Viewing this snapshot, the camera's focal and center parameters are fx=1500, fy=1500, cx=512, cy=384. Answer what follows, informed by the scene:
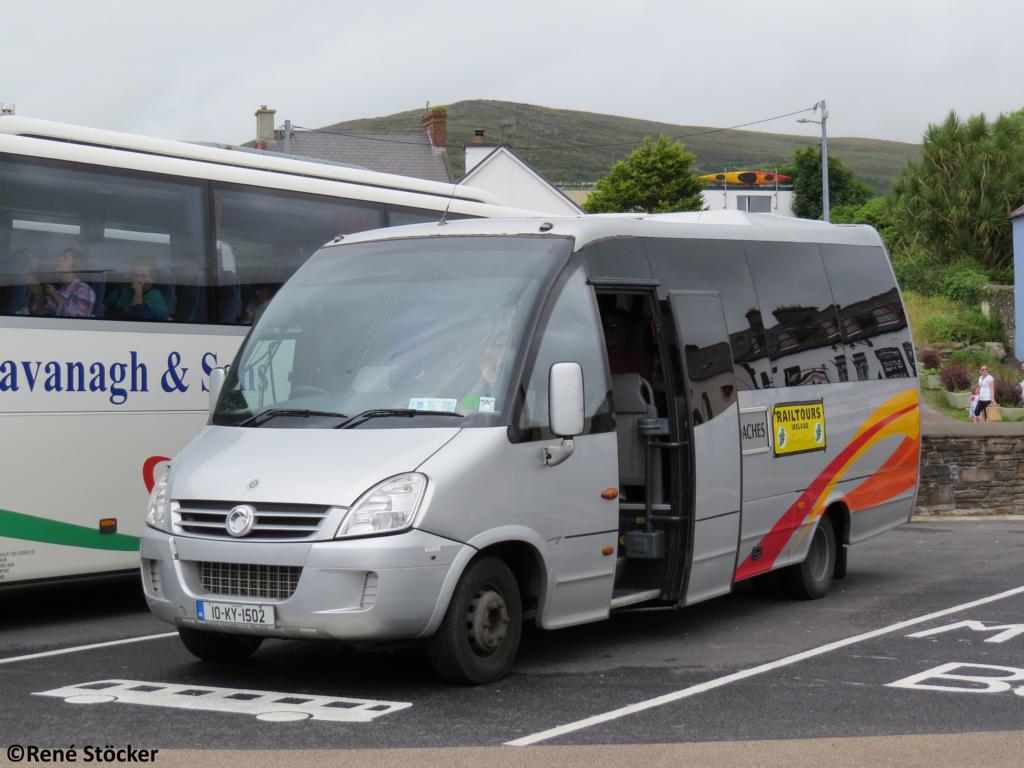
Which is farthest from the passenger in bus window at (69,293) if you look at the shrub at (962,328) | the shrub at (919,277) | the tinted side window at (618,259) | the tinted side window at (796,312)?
the shrub at (919,277)

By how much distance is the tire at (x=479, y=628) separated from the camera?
7.95 m

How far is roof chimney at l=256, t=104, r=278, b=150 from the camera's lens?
214 feet

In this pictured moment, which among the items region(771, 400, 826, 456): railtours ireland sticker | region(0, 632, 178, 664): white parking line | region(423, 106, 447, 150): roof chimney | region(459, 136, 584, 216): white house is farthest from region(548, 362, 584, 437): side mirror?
region(423, 106, 447, 150): roof chimney

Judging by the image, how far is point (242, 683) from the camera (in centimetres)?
834

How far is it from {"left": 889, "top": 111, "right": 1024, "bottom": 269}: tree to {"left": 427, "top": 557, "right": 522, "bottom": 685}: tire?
49.2m

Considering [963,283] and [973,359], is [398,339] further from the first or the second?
[963,283]

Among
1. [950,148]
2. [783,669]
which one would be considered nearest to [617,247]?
[783,669]

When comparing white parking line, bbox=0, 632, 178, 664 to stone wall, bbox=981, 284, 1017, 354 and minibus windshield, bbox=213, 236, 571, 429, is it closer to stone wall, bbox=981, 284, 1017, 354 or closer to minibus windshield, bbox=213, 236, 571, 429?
minibus windshield, bbox=213, 236, 571, 429

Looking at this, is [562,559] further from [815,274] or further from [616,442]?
[815,274]

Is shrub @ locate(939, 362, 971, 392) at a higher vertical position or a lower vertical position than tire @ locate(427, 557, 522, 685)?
higher

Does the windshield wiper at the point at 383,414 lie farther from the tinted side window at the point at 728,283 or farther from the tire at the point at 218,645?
the tinted side window at the point at 728,283

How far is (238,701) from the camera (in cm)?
780

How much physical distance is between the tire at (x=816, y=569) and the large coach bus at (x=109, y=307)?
4036mm

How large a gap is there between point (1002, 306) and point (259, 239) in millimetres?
40710
